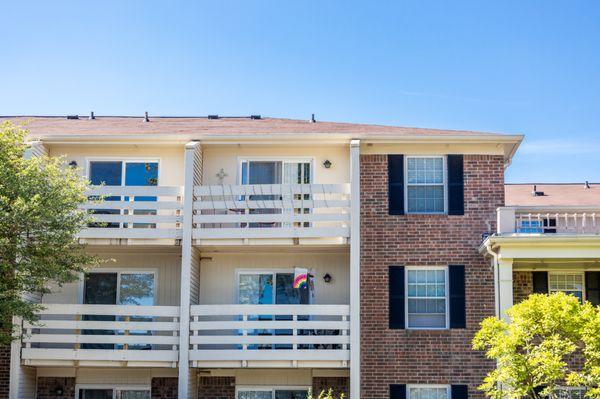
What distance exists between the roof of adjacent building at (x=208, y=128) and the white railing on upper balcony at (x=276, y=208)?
1498mm

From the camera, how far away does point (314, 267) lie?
926 inches

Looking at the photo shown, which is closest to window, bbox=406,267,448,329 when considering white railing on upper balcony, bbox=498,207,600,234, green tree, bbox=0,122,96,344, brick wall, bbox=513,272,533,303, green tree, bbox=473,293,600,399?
brick wall, bbox=513,272,533,303

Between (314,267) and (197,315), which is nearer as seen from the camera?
(197,315)

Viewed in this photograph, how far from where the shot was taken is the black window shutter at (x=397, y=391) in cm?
2186

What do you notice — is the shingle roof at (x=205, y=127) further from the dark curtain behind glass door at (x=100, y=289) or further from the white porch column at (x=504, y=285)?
the dark curtain behind glass door at (x=100, y=289)

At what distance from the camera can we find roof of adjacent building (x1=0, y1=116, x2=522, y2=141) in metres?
23.1

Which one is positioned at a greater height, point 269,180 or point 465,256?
point 269,180

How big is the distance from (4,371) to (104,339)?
2668mm

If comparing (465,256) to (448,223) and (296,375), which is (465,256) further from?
(296,375)

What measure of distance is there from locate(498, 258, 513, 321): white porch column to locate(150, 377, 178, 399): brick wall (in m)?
8.20

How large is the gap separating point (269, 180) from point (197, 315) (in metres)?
4.08

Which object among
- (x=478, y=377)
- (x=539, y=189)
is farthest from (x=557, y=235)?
(x=539, y=189)

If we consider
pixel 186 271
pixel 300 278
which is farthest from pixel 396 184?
pixel 186 271

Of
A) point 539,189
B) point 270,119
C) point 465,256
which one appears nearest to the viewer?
point 465,256
